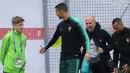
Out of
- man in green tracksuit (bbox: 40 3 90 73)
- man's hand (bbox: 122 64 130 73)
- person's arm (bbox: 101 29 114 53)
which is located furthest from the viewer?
person's arm (bbox: 101 29 114 53)

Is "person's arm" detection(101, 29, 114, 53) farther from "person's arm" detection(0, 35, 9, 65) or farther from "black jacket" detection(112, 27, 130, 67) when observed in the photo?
"person's arm" detection(0, 35, 9, 65)

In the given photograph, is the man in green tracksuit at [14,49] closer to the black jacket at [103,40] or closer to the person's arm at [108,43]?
the black jacket at [103,40]

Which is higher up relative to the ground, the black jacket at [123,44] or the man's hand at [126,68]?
the black jacket at [123,44]

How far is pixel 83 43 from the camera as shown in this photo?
27.2 ft

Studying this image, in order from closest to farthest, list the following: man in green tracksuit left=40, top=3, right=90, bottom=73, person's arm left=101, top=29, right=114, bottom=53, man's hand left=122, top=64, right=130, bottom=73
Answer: man's hand left=122, top=64, right=130, bottom=73 → man in green tracksuit left=40, top=3, right=90, bottom=73 → person's arm left=101, top=29, right=114, bottom=53

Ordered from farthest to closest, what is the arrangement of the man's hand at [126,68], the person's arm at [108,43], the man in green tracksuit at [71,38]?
1. the person's arm at [108,43]
2. the man in green tracksuit at [71,38]
3. the man's hand at [126,68]

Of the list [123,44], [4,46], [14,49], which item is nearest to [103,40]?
[123,44]

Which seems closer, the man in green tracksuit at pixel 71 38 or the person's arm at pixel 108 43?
the man in green tracksuit at pixel 71 38

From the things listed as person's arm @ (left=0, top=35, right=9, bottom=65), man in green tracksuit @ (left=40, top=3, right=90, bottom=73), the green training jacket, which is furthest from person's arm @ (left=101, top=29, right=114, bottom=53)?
person's arm @ (left=0, top=35, right=9, bottom=65)

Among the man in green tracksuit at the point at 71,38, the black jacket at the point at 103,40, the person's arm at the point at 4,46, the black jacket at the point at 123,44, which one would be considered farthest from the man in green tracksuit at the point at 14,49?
the black jacket at the point at 123,44

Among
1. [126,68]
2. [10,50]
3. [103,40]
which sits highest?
[103,40]

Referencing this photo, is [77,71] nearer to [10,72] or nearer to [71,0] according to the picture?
[10,72]

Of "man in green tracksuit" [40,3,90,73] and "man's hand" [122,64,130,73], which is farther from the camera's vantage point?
"man in green tracksuit" [40,3,90,73]

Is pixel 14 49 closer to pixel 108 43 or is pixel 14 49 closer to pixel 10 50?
pixel 10 50
